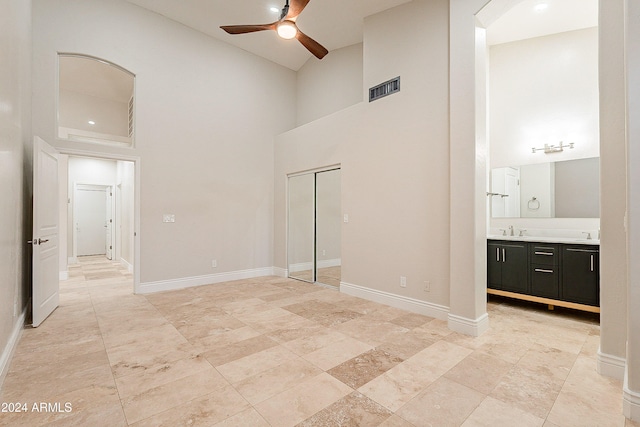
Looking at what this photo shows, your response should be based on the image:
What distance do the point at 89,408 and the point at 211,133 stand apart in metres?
4.54


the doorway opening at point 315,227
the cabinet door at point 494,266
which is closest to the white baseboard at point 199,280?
the doorway opening at point 315,227

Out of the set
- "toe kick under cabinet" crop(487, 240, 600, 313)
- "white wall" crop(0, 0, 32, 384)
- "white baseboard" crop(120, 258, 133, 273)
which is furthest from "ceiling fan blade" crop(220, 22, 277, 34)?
"white baseboard" crop(120, 258, 133, 273)

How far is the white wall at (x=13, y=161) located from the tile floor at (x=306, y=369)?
38cm

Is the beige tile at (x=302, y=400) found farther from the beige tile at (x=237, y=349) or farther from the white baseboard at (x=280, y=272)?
the white baseboard at (x=280, y=272)

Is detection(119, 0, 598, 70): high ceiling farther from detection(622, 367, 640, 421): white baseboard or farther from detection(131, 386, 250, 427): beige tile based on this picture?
detection(131, 386, 250, 427): beige tile

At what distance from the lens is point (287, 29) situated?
3.28 m

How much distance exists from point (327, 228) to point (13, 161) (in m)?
4.23

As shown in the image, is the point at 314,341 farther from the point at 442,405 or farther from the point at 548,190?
the point at 548,190

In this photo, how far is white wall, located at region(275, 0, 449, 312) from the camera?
347 cm

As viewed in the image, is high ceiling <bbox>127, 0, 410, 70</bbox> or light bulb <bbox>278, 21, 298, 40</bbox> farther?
high ceiling <bbox>127, 0, 410, 70</bbox>

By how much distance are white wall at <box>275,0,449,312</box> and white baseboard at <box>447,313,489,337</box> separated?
0.94 ft

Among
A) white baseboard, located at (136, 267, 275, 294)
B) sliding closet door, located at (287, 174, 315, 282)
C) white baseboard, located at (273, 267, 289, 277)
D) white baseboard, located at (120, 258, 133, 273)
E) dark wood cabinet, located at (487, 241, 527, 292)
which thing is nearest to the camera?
dark wood cabinet, located at (487, 241, 527, 292)

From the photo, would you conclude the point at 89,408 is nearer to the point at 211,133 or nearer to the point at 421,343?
the point at 421,343

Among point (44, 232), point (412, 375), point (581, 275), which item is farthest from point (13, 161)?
point (581, 275)
